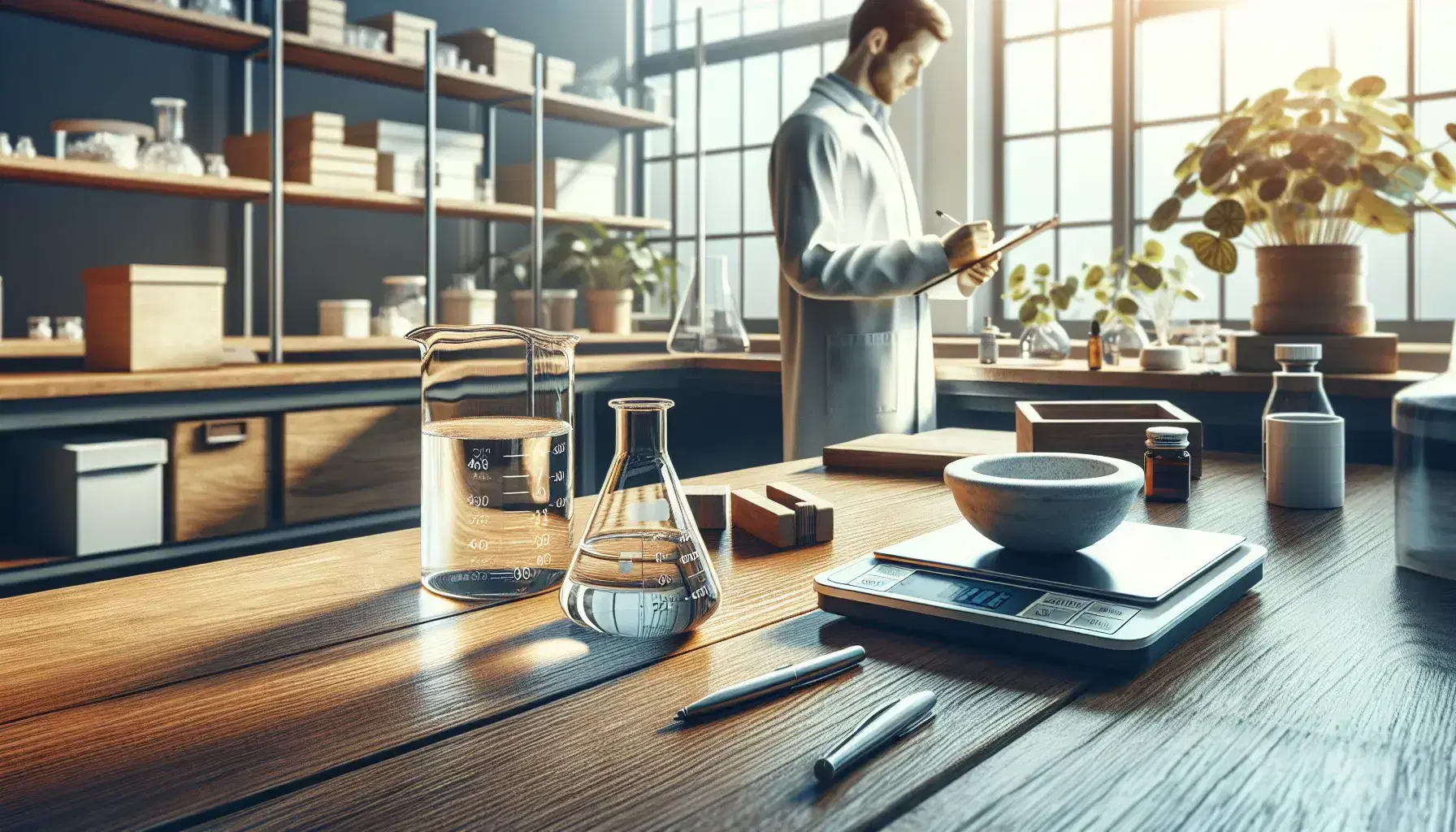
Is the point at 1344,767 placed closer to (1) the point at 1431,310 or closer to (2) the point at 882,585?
(2) the point at 882,585

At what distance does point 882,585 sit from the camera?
0.74 meters

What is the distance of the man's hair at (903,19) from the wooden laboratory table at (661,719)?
1811 millimetres

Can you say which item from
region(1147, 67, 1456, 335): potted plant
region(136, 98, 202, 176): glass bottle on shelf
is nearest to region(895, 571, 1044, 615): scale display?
region(1147, 67, 1456, 335): potted plant

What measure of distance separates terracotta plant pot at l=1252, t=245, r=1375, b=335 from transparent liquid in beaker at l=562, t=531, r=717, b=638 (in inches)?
72.9

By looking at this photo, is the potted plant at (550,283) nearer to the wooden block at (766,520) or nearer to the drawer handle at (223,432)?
the drawer handle at (223,432)

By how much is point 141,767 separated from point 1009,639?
467mm

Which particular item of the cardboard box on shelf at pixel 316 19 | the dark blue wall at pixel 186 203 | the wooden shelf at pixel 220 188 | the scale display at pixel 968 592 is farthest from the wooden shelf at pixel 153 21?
the scale display at pixel 968 592

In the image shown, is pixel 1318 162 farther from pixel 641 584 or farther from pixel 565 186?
pixel 565 186

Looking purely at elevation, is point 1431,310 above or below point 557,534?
above

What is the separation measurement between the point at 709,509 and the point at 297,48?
10.7 ft

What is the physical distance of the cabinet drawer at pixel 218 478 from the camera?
8.40 ft

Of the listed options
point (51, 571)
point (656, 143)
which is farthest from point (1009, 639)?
point (656, 143)

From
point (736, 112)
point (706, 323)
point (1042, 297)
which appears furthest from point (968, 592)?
point (736, 112)

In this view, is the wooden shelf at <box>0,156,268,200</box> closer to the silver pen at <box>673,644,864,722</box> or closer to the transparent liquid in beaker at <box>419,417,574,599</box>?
the transparent liquid in beaker at <box>419,417,574,599</box>
